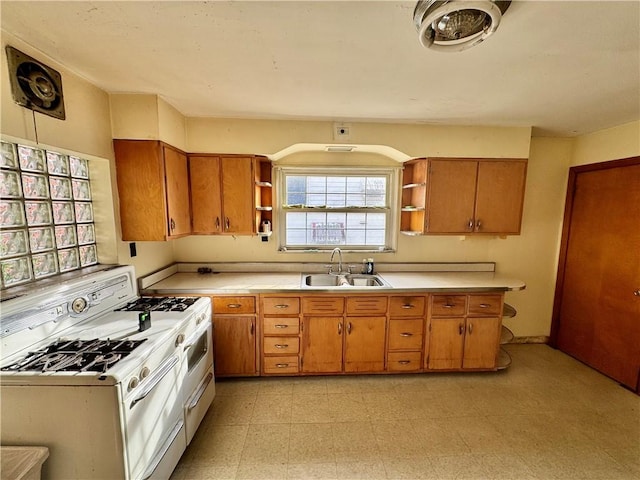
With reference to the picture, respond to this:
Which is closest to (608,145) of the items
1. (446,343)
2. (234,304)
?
(446,343)

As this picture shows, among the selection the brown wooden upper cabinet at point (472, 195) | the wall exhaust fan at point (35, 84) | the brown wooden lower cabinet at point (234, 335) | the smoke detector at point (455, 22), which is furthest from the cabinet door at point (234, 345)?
the smoke detector at point (455, 22)

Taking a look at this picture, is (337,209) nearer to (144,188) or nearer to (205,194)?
(205,194)

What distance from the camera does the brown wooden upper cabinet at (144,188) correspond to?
6.56ft

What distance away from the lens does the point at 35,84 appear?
1409mm

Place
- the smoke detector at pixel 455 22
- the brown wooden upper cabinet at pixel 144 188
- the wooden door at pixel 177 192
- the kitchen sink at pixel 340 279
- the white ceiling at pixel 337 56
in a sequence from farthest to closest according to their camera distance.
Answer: the kitchen sink at pixel 340 279
the wooden door at pixel 177 192
the brown wooden upper cabinet at pixel 144 188
the white ceiling at pixel 337 56
the smoke detector at pixel 455 22

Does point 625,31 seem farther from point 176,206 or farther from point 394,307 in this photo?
point 176,206

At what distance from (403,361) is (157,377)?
6.69 feet

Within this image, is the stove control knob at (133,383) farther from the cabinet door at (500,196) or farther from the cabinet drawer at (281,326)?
the cabinet door at (500,196)

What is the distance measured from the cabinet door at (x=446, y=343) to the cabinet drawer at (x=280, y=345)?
1.29 m

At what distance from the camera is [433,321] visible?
2439 millimetres

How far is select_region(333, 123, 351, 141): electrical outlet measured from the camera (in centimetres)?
250

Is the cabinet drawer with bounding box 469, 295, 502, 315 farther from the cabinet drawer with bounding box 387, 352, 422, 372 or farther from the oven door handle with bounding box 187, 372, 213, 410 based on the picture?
the oven door handle with bounding box 187, 372, 213, 410

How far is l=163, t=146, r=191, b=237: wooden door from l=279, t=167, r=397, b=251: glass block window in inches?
37.0

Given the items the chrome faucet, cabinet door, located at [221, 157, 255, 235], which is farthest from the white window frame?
cabinet door, located at [221, 157, 255, 235]
